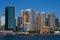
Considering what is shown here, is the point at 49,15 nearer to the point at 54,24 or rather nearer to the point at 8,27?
the point at 54,24

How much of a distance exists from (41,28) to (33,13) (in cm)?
538

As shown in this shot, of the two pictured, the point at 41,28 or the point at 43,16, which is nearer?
the point at 41,28

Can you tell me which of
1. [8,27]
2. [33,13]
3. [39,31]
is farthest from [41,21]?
[8,27]

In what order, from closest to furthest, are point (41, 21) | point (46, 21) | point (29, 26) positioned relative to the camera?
point (29, 26)
point (41, 21)
point (46, 21)

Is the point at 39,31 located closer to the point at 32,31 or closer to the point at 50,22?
the point at 32,31

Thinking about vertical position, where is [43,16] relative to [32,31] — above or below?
above

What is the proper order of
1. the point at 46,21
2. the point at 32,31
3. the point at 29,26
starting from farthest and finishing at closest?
1. the point at 46,21
2. the point at 29,26
3. the point at 32,31

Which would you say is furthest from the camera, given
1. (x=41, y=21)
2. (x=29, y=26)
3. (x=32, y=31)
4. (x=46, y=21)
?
(x=46, y=21)

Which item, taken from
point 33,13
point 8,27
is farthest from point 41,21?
point 8,27

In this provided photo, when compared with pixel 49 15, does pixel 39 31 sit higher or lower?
lower

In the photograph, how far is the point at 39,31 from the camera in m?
41.4

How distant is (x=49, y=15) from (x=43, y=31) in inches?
380

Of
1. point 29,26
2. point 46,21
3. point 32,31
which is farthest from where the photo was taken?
point 46,21

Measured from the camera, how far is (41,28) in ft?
137
